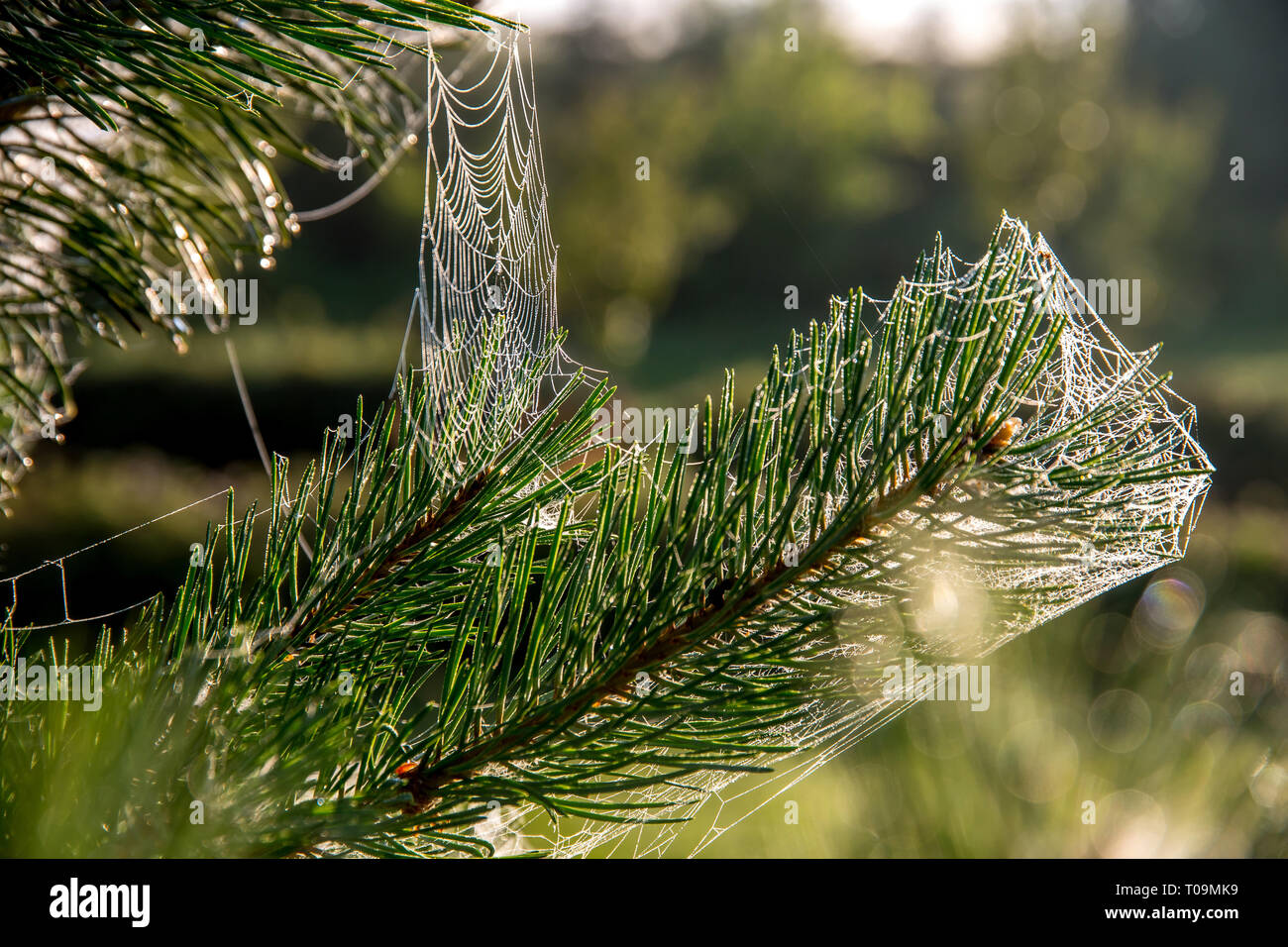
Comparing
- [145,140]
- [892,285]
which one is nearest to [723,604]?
[145,140]

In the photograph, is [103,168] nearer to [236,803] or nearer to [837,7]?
[236,803]

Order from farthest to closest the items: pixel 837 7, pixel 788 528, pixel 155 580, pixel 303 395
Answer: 1. pixel 837 7
2. pixel 303 395
3. pixel 155 580
4. pixel 788 528

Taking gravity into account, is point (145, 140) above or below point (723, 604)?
above

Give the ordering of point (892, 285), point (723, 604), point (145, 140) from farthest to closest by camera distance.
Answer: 1. point (892, 285)
2. point (145, 140)
3. point (723, 604)

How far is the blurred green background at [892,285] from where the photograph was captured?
509 mm

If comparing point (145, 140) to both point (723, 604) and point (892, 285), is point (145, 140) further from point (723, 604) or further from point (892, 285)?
point (892, 285)

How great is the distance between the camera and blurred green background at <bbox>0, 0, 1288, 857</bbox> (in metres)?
0.51

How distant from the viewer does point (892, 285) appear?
20078 mm

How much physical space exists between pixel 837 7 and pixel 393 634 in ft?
79.9

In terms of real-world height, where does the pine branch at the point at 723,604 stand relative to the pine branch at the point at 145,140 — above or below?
below

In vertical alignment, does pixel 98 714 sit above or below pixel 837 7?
below

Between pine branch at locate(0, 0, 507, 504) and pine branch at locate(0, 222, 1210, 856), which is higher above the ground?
pine branch at locate(0, 0, 507, 504)
